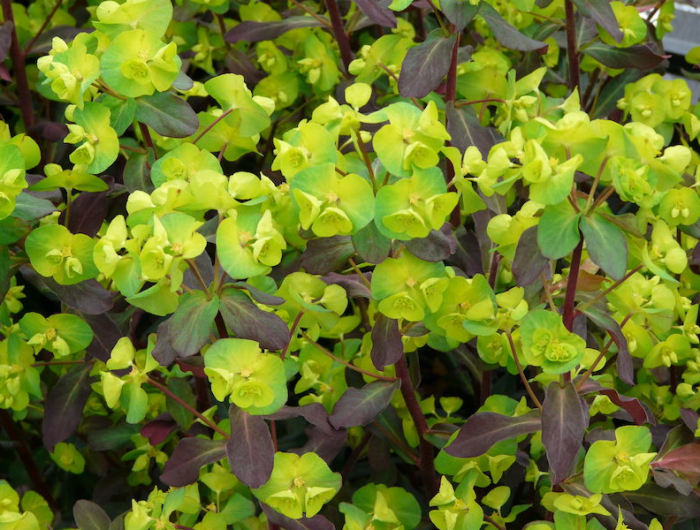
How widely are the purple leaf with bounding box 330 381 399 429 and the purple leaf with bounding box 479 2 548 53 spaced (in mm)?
593

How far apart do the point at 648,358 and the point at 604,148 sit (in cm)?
49

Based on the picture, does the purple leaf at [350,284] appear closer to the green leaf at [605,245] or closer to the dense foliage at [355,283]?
the dense foliage at [355,283]

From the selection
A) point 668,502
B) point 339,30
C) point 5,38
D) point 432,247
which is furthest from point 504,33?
point 5,38

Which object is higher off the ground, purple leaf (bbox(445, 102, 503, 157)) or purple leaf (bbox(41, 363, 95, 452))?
purple leaf (bbox(445, 102, 503, 157))

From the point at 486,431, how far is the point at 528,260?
0.26m

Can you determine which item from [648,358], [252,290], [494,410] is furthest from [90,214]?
[648,358]

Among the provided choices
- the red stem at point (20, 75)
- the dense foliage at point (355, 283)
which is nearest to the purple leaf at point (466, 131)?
the dense foliage at point (355, 283)

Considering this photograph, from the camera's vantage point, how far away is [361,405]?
1.19m

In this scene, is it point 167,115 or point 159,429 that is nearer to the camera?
point 167,115

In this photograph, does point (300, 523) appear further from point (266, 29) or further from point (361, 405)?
point (266, 29)

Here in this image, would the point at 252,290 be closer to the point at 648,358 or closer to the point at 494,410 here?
the point at 494,410

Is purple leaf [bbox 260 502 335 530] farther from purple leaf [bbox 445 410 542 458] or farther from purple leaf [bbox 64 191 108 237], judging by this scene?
purple leaf [bbox 64 191 108 237]

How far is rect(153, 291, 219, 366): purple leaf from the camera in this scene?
1017 millimetres

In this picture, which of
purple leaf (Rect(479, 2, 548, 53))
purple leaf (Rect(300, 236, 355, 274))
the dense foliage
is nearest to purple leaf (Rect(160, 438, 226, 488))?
the dense foliage
